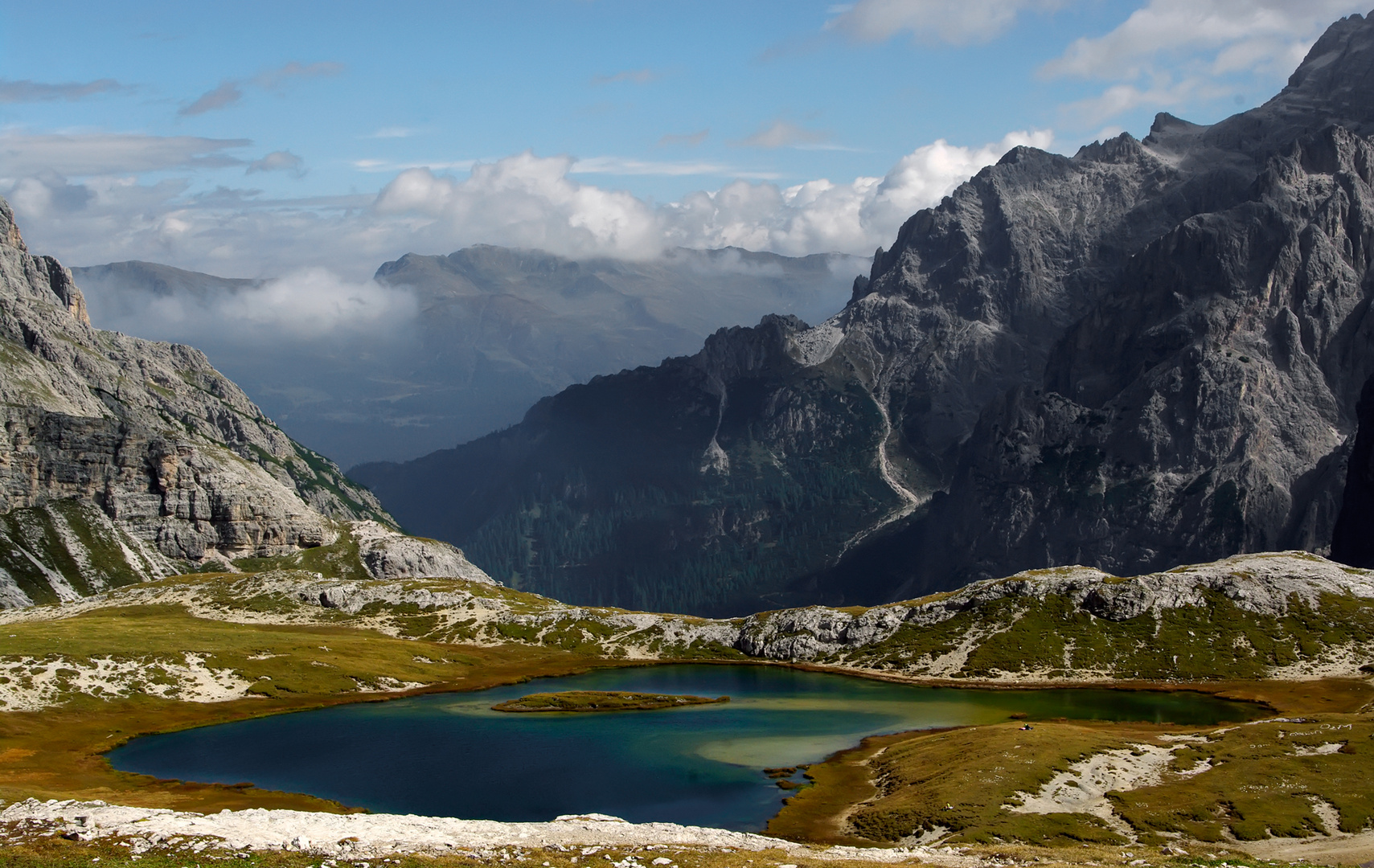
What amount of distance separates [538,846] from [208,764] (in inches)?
3042

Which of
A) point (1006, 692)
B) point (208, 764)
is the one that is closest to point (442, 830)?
point (208, 764)

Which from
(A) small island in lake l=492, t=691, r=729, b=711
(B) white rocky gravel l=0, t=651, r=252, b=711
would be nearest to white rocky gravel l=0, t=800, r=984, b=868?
(A) small island in lake l=492, t=691, r=729, b=711

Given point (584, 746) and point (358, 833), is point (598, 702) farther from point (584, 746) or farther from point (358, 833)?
point (358, 833)

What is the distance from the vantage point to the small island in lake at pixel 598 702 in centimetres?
17200

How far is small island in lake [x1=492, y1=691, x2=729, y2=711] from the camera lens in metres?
172

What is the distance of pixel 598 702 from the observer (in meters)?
176

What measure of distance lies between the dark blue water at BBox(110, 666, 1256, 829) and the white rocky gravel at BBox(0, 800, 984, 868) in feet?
78.4

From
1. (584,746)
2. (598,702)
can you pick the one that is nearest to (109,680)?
(598,702)

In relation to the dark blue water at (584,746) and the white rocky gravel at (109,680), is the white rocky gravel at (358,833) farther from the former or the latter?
the white rocky gravel at (109,680)

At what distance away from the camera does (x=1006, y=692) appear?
593ft

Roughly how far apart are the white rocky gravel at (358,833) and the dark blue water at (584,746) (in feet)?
78.4

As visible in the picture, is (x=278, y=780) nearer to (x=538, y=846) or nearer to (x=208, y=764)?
(x=208, y=764)

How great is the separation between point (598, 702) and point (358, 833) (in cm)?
10400

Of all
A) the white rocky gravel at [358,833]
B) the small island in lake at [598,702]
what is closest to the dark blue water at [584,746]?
the small island in lake at [598,702]
